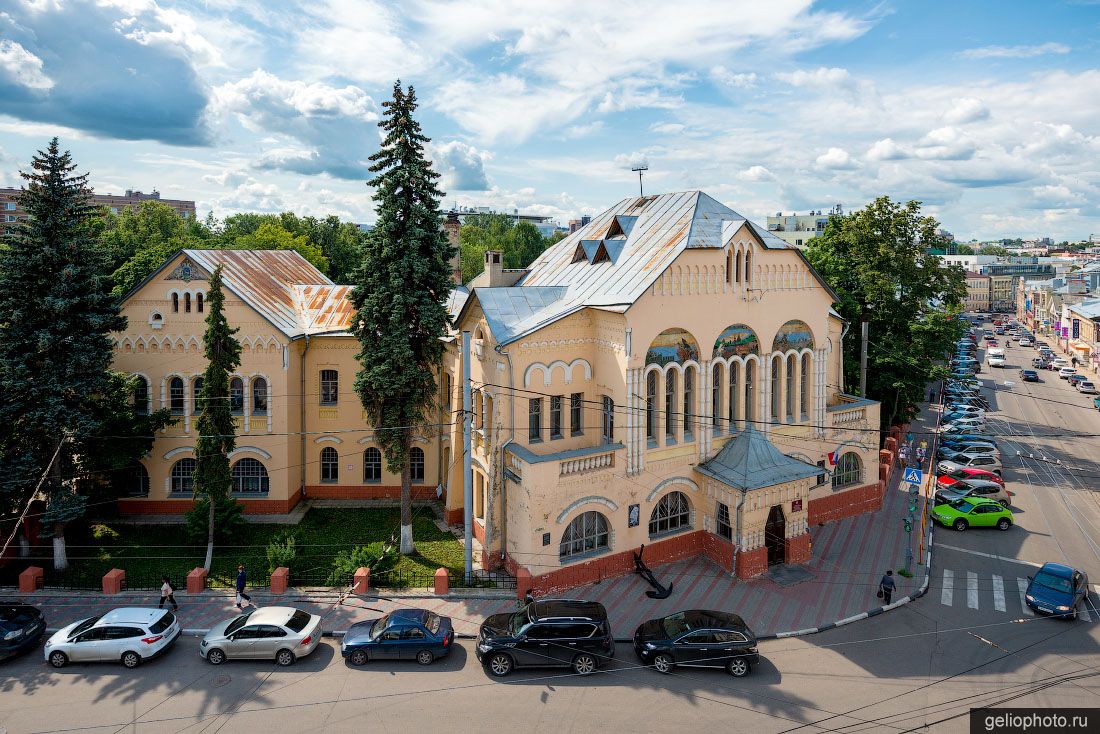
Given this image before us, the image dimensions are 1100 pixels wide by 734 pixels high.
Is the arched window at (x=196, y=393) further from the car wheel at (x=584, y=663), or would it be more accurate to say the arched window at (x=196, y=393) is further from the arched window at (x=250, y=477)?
the car wheel at (x=584, y=663)

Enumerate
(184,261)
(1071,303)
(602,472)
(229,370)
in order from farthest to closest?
(1071,303) → (184,261) → (229,370) → (602,472)

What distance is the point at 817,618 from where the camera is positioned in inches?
834

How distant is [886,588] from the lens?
2197 cm

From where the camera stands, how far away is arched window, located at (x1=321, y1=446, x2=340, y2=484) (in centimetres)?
3192

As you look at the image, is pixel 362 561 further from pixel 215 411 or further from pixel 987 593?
pixel 987 593

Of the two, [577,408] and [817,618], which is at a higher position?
[577,408]

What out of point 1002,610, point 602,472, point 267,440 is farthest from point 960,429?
point 267,440

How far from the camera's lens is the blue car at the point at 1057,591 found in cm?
2072

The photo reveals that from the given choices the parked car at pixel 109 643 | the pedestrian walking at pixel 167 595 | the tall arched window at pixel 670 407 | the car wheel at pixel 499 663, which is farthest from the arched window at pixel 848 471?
the parked car at pixel 109 643

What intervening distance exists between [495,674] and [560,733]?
10.1ft

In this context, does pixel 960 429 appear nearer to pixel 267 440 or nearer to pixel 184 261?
pixel 267 440

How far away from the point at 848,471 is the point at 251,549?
85.1ft

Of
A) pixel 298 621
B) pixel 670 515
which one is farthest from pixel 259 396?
A: pixel 670 515

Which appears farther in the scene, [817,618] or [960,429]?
[960,429]
